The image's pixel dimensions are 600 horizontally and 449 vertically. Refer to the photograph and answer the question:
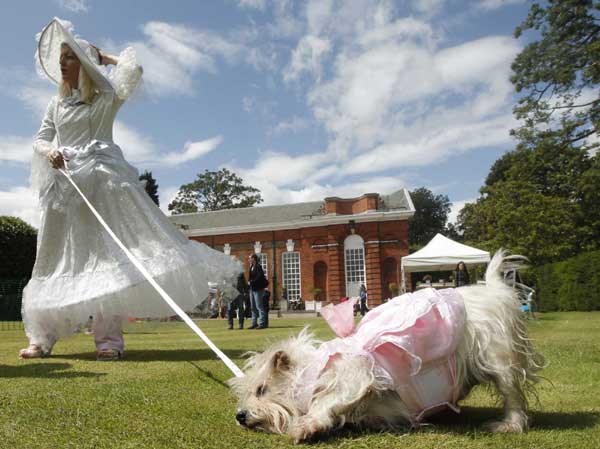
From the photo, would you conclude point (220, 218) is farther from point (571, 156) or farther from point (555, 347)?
point (555, 347)

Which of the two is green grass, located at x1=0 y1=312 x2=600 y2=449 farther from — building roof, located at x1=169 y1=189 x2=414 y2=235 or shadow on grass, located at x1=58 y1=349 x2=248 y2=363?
building roof, located at x1=169 y1=189 x2=414 y2=235

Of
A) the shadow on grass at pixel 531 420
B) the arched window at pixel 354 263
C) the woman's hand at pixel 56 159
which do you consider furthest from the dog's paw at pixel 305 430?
the arched window at pixel 354 263

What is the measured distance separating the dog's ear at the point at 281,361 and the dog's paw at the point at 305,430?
283 mm

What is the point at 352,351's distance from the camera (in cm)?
240

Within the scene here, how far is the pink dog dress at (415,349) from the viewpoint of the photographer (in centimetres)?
242

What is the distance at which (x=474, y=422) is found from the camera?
8.99 ft

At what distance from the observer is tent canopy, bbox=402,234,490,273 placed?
16.8 metres

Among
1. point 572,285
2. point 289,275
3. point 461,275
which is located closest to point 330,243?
point 289,275

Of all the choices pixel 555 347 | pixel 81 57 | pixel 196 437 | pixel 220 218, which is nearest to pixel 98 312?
pixel 81 57

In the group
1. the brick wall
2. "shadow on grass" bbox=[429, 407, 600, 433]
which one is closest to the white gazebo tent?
"shadow on grass" bbox=[429, 407, 600, 433]

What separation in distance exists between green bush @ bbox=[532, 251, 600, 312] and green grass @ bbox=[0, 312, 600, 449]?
19.2 m

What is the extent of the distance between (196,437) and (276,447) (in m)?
0.42

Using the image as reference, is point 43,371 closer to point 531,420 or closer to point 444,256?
point 531,420

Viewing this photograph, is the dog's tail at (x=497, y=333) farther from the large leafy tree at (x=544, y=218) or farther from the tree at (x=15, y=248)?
the large leafy tree at (x=544, y=218)
